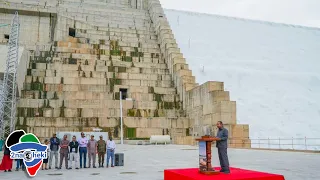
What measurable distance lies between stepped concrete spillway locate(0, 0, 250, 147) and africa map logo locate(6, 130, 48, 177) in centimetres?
1299

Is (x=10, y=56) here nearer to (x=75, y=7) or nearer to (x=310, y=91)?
(x=75, y=7)

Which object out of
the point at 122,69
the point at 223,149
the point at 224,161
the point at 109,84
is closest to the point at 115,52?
the point at 122,69

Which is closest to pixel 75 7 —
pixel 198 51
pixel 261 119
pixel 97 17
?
pixel 97 17

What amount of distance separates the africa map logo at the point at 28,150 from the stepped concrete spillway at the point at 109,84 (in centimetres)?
1299

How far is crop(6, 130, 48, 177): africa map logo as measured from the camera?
30.2ft

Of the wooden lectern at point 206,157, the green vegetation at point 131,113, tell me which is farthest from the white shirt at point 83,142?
the green vegetation at point 131,113

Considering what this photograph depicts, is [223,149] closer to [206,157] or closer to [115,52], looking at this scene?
[206,157]

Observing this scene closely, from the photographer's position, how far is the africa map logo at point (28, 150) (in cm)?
920

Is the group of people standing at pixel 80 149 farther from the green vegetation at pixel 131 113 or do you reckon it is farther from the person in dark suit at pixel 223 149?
the green vegetation at pixel 131 113

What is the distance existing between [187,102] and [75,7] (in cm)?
1971

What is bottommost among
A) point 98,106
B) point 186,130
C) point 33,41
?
point 186,130

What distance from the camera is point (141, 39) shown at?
33.4 meters

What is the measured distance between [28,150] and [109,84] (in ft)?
56.6

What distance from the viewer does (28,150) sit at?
923 cm
